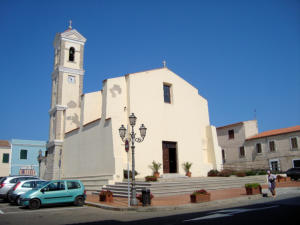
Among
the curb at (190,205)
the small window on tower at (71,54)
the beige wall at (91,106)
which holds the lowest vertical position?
the curb at (190,205)

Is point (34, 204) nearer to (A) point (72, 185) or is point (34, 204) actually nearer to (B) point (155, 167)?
(A) point (72, 185)

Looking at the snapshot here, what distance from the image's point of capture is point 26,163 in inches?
1362

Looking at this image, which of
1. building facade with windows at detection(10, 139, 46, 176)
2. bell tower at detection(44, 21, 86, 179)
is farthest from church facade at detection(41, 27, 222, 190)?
building facade with windows at detection(10, 139, 46, 176)

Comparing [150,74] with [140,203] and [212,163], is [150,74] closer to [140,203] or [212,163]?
[212,163]

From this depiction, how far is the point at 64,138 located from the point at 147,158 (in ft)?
33.1

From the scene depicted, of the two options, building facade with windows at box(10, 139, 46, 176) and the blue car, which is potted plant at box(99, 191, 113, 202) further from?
building facade with windows at box(10, 139, 46, 176)

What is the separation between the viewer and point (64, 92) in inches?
1072

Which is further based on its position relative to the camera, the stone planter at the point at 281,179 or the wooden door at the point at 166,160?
the stone planter at the point at 281,179

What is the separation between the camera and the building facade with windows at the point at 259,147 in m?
31.4

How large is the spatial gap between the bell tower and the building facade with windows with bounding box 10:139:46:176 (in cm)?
929

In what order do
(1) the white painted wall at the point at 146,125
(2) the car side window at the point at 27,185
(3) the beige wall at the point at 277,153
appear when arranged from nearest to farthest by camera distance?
(2) the car side window at the point at 27,185, (1) the white painted wall at the point at 146,125, (3) the beige wall at the point at 277,153

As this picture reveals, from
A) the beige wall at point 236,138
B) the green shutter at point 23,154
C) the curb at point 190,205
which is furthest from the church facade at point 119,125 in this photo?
the beige wall at point 236,138

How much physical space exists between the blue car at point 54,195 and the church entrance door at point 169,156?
386 inches

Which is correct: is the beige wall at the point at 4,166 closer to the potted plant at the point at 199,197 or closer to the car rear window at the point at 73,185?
the car rear window at the point at 73,185
